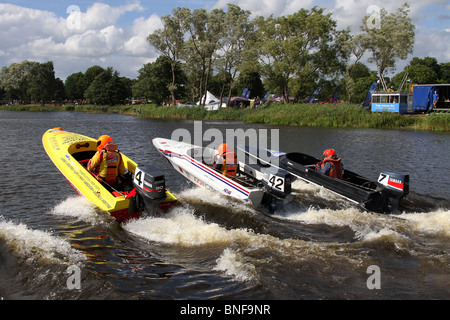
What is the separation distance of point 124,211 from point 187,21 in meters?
42.1

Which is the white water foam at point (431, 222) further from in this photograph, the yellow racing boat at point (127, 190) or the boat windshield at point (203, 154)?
the boat windshield at point (203, 154)

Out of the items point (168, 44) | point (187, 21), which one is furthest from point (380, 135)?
point (168, 44)

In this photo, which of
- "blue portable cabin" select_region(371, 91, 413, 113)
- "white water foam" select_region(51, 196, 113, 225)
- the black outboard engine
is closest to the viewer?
the black outboard engine

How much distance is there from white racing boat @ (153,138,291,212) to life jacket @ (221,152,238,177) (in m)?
0.17

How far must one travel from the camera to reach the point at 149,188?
7656mm

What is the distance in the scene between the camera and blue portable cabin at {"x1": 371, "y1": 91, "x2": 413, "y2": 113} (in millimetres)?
33500

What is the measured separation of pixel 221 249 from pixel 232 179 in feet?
11.9


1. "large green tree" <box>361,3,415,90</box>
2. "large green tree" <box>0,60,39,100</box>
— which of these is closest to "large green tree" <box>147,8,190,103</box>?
"large green tree" <box>361,3,415,90</box>

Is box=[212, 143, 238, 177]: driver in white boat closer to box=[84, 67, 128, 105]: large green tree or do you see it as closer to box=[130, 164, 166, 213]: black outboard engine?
box=[130, 164, 166, 213]: black outboard engine

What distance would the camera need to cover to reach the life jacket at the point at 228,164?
10.2 meters

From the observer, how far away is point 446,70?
232 ft

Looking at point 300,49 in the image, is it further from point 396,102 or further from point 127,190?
point 127,190

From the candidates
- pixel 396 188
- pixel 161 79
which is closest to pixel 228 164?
pixel 396 188
